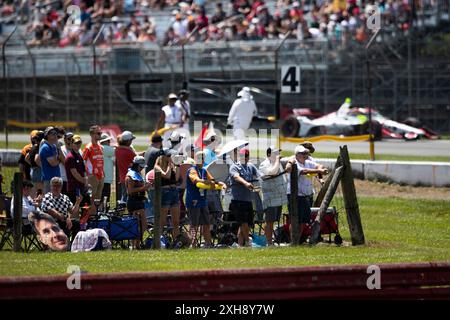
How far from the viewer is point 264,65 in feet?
103

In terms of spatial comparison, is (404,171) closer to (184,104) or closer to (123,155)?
(184,104)

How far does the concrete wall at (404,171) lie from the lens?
72.8 ft

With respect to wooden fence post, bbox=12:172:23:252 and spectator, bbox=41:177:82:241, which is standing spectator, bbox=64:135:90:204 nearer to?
spectator, bbox=41:177:82:241

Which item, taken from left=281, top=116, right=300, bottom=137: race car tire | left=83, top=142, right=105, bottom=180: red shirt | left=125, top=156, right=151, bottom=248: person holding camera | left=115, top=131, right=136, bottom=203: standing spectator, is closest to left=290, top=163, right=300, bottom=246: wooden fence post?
left=125, top=156, right=151, bottom=248: person holding camera

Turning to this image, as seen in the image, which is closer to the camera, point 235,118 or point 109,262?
point 109,262

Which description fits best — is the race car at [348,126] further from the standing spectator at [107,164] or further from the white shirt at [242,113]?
the standing spectator at [107,164]

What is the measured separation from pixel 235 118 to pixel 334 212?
8392mm

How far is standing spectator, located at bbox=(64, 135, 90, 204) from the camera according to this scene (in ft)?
57.4

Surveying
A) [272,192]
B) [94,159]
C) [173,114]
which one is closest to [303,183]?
[272,192]

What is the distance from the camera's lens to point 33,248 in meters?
15.9

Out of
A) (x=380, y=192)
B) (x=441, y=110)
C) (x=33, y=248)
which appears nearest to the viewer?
(x=33, y=248)

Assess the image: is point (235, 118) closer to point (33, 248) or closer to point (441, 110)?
point (441, 110)

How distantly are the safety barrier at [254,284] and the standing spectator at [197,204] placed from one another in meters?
4.79
